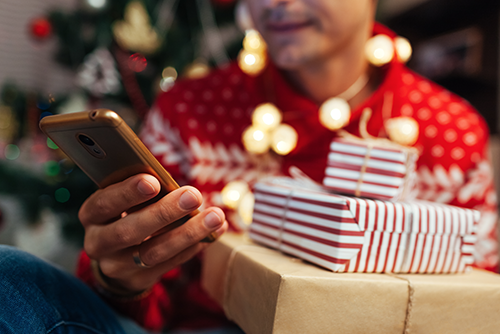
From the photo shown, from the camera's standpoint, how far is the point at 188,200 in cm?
39

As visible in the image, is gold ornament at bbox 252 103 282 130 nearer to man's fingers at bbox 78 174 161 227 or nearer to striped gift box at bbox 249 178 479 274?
striped gift box at bbox 249 178 479 274

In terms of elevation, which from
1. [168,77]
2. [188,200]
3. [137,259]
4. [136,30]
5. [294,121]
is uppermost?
[136,30]

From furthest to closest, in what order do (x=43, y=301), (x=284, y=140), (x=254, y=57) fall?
(x=254, y=57) < (x=284, y=140) < (x=43, y=301)

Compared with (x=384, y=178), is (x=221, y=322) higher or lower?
lower

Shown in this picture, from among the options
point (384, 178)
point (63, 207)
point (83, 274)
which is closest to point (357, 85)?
point (384, 178)

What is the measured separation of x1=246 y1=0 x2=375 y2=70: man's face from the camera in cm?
64

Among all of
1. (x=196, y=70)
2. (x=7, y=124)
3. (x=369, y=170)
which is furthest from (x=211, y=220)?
(x=7, y=124)

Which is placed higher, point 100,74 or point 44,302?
point 100,74

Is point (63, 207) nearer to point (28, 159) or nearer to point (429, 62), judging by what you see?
point (28, 159)

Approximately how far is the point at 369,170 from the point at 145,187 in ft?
1.08

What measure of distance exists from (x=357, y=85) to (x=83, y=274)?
74 cm

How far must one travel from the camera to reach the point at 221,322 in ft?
2.61

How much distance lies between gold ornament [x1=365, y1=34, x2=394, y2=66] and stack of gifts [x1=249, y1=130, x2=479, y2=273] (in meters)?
0.37

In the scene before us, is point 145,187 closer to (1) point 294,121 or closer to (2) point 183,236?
(2) point 183,236
